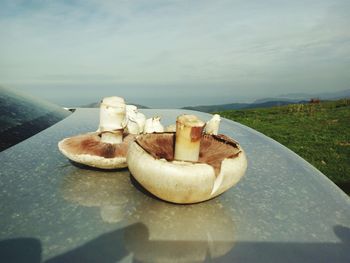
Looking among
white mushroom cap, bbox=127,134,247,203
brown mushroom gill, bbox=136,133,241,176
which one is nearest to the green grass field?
brown mushroom gill, bbox=136,133,241,176

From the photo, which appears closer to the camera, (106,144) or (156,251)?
(156,251)

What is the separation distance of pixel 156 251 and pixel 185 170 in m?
0.36

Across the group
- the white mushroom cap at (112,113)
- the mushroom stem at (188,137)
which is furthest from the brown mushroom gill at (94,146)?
the mushroom stem at (188,137)

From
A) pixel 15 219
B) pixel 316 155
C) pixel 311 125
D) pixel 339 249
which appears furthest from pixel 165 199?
pixel 311 125

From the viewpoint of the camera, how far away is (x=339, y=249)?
4.03 feet

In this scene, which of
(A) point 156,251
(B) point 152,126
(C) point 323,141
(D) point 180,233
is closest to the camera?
(A) point 156,251

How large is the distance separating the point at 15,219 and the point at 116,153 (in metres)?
0.68

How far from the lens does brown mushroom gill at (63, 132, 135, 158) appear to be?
6.08 ft

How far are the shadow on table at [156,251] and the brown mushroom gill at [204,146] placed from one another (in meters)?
0.51

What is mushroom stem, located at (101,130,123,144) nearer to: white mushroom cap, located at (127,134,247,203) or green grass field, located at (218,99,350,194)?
white mushroom cap, located at (127,134,247,203)

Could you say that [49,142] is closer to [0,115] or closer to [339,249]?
[0,115]

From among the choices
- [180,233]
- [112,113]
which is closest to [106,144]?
[112,113]

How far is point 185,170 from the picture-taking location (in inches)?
53.7

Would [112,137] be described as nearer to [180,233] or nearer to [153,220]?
[153,220]
